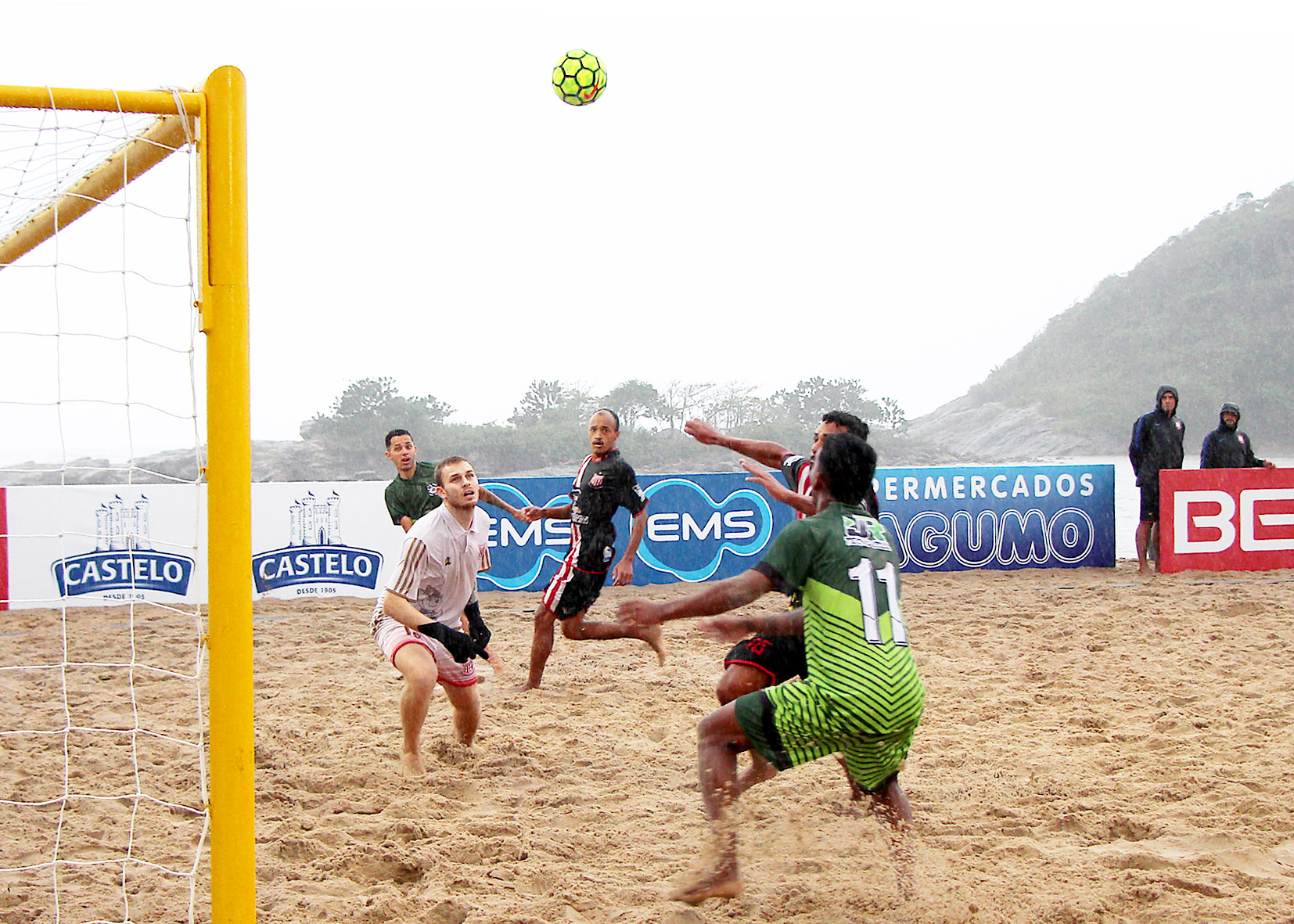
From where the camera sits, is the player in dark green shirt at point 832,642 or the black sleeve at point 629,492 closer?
the player in dark green shirt at point 832,642

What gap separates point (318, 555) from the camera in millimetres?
9789

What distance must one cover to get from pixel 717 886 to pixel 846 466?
137 centimetres

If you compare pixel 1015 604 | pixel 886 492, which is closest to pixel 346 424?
pixel 886 492

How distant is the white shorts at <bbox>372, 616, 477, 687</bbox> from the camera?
4461mm

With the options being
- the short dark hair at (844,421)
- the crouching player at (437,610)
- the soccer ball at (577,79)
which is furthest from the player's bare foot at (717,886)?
the soccer ball at (577,79)

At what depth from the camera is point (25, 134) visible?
3.75m

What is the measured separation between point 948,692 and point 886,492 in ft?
16.6

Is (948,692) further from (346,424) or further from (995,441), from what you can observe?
(995,441)

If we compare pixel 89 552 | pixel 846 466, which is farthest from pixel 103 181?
pixel 89 552

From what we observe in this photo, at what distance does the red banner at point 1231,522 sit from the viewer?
10164mm

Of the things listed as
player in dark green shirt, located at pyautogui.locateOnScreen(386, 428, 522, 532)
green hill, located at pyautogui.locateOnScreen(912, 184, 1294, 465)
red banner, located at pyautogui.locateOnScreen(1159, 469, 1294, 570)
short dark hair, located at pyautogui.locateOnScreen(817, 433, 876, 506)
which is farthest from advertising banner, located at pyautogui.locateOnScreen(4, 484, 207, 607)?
green hill, located at pyautogui.locateOnScreen(912, 184, 1294, 465)

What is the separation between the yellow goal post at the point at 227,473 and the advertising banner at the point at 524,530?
6727mm

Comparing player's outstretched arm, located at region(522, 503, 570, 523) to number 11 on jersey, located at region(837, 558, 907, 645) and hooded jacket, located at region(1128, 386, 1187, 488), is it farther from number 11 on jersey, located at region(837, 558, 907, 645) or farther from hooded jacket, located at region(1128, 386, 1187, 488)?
hooded jacket, located at region(1128, 386, 1187, 488)

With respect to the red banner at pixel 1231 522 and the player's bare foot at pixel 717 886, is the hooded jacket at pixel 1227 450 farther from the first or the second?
the player's bare foot at pixel 717 886
